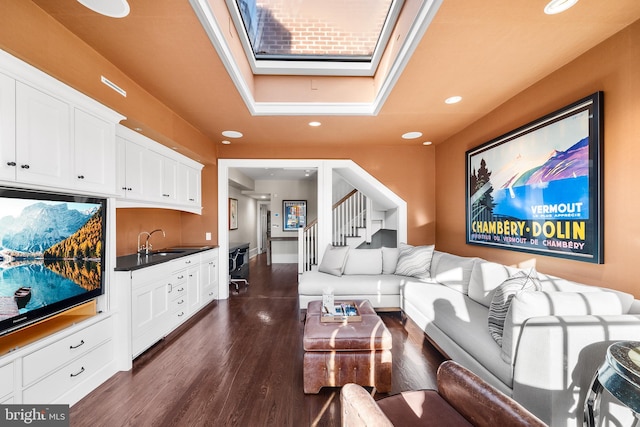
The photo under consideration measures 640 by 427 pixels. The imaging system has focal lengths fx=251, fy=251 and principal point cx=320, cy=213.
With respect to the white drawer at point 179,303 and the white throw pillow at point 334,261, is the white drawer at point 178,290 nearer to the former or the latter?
the white drawer at point 179,303

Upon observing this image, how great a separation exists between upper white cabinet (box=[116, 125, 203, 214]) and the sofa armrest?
3475 mm

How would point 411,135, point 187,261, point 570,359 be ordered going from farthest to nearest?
point 411,135, point 187,261, point 570,359

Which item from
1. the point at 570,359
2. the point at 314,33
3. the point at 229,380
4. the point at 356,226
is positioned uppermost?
the point at 314,33

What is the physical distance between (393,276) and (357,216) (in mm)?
2200

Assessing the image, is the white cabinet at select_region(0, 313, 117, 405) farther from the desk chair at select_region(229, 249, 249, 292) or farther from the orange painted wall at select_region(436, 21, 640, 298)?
the orange painted wall at select_region(436, 21, 640, 298)

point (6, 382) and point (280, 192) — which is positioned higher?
point (280, 192)

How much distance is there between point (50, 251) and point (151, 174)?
146cm

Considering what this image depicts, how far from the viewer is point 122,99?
89.7 inches

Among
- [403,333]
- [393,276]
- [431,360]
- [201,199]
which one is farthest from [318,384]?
[201,199]

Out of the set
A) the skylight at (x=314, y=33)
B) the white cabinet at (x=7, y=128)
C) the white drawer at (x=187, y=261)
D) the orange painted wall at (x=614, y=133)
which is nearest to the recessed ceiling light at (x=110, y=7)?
the white cabinet at (x=7, y=128)

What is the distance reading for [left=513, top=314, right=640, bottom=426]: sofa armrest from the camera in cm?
135

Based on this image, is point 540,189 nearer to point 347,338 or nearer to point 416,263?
point 416,263

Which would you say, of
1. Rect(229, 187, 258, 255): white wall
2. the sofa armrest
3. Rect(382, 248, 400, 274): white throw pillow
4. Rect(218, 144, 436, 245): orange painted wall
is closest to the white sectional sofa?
the sofa armrest

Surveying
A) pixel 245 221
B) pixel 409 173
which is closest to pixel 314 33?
pixel 409 173
